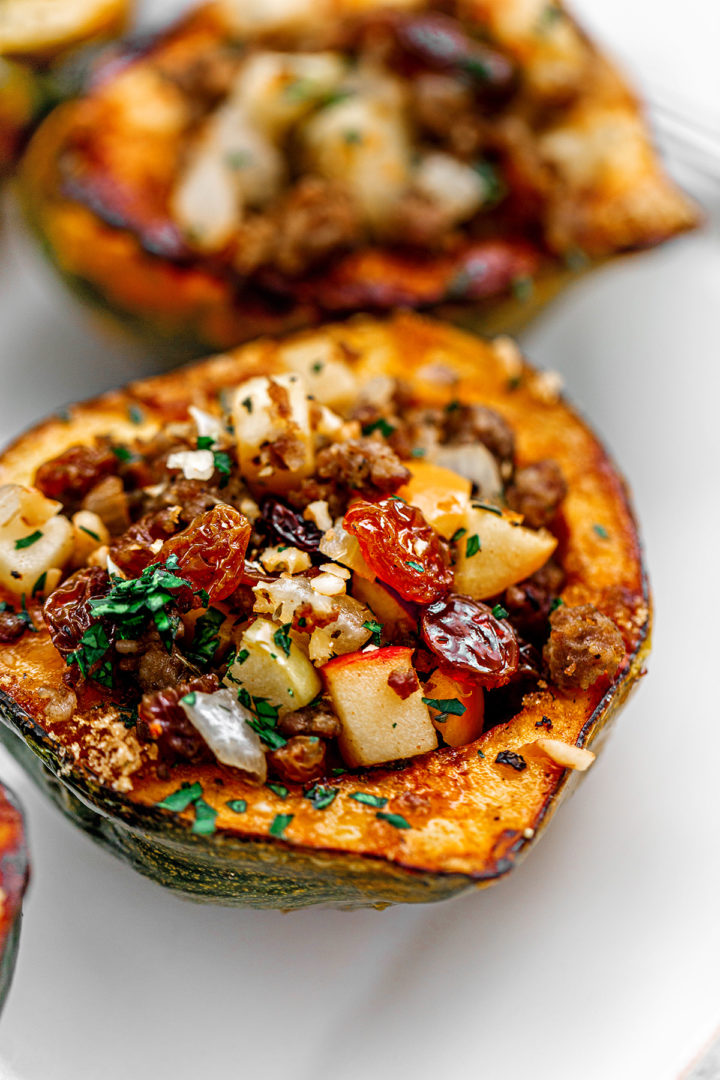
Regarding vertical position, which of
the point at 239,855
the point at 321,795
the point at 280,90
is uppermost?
the point at 280,90

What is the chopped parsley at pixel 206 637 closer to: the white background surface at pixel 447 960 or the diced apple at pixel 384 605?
the diced apple at pixel 384 605

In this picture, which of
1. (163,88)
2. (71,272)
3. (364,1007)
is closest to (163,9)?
(163,88)

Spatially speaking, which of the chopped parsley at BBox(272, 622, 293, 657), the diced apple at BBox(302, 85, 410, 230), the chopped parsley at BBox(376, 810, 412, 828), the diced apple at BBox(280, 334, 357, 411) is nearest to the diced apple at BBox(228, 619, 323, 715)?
the chopped parsley at BBox(272, 622, 293, 657)

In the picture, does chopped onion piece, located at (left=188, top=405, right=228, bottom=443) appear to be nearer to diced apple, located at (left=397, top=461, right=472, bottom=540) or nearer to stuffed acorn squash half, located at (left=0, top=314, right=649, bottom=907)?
stuffed acorn squash half, located at (left=0, top=314, right=649, bottom=907)

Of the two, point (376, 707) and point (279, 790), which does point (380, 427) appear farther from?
point (279, 790)

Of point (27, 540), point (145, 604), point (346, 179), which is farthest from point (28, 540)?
point (346, 179)

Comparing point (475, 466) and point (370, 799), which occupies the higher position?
point (475, 466)
